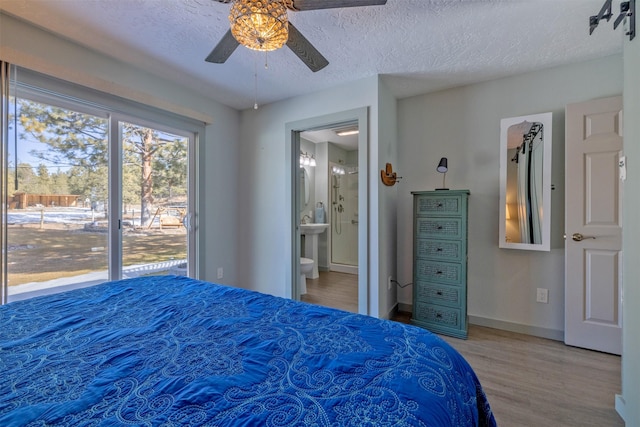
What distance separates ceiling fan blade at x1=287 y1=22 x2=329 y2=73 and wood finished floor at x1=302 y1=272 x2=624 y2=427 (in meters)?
2.32

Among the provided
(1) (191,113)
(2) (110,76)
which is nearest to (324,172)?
(1) (191,113)

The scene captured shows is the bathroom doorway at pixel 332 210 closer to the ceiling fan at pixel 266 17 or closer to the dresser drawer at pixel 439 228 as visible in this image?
the dresser drawer at pixel 439 228

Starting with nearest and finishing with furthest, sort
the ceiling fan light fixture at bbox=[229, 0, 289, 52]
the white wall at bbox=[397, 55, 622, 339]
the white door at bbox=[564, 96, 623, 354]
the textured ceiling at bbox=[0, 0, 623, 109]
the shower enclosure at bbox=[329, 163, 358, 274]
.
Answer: the ceiling fan light fixture at bbox=[229, 0, 289, 52] → the textured ceiling at bbox=[0, 0, 623, 109] → the white door at bbox=[564, 96, 623, 354] → the white wall at bbox=[397, 55, 622, 339] → the shower enclosure at bbox=[329, 163, 358, 274]

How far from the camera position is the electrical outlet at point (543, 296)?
246 centimetres

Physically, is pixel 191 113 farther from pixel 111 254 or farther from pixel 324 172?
pixel 324 172

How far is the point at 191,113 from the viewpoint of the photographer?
2.81 m

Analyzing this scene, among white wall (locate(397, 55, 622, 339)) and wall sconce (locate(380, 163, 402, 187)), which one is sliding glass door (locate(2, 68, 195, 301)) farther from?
white wall (locate(397, 55, 622, 339))

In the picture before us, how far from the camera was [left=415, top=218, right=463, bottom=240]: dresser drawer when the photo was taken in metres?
2.50

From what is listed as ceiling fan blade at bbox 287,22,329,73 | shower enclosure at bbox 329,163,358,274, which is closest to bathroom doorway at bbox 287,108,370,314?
shower enclosure at bbox 329,163,358,274

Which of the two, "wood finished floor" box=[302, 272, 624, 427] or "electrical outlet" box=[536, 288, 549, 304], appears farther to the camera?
"electrical outlet" box=[536, 288, 549, 304]

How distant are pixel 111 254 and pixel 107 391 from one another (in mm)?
2091

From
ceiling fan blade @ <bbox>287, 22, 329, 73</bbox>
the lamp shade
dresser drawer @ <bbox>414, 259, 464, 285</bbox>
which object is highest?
ceiling fan blade @ <bbox>287, 22, 329, 73</bbox>

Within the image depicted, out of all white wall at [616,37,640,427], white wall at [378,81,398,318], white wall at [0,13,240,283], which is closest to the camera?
white wall at [616,37,640,427]

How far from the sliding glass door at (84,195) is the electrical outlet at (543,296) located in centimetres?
353
